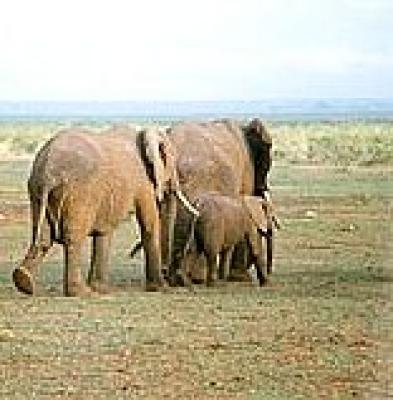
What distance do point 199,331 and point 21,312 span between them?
1.90 meters

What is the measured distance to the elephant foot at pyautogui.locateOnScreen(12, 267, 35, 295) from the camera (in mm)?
14172

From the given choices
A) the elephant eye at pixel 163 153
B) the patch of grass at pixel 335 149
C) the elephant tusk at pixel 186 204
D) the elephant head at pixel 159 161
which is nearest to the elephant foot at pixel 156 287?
the elephant tusk at pixel 186 204

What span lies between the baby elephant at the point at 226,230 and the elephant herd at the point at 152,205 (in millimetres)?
10

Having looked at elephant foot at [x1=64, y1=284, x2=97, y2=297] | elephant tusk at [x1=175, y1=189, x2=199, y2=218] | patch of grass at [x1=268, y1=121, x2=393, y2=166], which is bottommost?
patch of grass at [x1=268, y1=121, x2=393, y2=166]

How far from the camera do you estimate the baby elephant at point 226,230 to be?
15.6 meters

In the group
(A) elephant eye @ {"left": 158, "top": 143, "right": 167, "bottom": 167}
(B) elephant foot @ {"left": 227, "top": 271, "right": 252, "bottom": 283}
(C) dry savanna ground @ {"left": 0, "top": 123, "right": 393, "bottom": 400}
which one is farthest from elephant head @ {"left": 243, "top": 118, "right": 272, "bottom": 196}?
(A) elephant eye @ {"left": 158, "top": 143, "right": 167, "bottom": 167}

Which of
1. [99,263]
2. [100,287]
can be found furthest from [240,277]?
[100,287]

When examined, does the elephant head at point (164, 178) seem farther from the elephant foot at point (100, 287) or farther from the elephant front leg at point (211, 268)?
the elephant foot at point (100, 287)

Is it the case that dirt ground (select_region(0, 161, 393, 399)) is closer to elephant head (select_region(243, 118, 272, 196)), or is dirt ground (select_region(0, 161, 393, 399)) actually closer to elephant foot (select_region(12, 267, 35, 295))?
elephant foot (select_region(12, 267, 35, 295))

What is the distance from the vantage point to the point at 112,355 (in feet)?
33.8

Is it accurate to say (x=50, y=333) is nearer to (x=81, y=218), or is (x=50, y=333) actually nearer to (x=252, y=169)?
(x=81, y=218)

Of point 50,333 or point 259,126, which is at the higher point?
point 259,126

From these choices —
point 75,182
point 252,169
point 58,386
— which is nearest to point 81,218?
point 75,182

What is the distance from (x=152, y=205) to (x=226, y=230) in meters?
0.80
